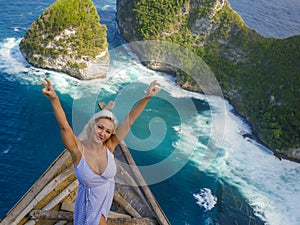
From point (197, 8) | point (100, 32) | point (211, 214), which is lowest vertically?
point (211, 214)

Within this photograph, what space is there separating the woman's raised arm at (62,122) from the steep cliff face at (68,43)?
151 ft

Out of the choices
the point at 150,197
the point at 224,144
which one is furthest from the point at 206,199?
the point at 150,197

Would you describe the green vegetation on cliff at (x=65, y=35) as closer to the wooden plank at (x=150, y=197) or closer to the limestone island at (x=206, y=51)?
the limestone island at (x=206, y=51)

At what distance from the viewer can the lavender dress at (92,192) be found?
5.84 metres

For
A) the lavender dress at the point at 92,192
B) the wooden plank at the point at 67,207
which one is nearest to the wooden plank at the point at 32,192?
the wooden plank at the point at 67,207

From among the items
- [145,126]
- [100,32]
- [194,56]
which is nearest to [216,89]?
[194,56]

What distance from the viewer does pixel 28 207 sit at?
8516 mm

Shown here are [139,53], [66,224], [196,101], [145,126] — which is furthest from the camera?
[139,53]

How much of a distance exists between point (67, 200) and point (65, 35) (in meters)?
46.8

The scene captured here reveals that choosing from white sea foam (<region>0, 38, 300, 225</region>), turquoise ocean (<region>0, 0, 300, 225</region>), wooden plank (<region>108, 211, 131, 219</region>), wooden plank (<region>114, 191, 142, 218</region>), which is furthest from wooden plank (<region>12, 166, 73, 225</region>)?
white sea foam (<region>0, 38, 300, 225</region>)

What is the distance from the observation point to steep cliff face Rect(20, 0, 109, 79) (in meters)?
50.8

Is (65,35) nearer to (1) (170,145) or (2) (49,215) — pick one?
(1) (170,145)

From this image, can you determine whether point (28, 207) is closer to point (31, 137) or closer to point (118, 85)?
point (31, 137)

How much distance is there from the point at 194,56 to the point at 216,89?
7770 mm
